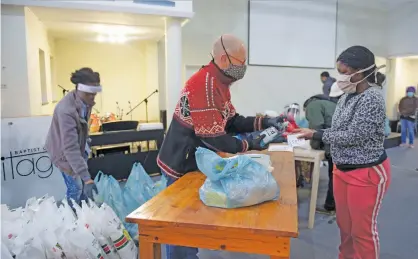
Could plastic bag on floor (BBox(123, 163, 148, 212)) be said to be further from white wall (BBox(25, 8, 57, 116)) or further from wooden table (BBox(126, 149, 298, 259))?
white wall (BBox(25, 8, 57, 116))

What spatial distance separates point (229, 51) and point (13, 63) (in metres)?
3.07

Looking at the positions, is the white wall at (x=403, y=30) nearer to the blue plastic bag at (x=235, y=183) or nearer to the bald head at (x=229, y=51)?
the bald head at (x=229, y=51)

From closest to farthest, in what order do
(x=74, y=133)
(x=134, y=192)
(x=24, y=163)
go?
(x=74, y=133) < (x=134, y=192) < (x=24, y=163)

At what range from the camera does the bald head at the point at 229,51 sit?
1438 mm

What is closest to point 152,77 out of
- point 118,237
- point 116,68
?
point 116,68

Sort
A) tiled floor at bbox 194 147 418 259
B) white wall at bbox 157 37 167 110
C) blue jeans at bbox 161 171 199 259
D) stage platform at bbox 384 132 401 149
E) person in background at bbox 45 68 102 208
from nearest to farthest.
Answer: blue jeans at bbox 161 171 199 259, person in background at bbox 45 68 102 208, tiled floor at bbox 194 147 418 259, white wall at bbox 157 37 167 110, stage platform at bbox 384 132 401 149

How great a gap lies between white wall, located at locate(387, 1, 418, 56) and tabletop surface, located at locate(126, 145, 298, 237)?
797 cm

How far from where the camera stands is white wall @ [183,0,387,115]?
5.84 metres

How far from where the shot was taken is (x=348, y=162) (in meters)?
1.64

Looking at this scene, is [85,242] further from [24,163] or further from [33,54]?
[33,54]

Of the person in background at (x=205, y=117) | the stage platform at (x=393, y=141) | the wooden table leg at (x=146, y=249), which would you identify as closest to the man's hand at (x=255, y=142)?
the person in background at (x=205, y=117)

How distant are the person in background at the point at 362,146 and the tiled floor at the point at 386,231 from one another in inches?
29.9

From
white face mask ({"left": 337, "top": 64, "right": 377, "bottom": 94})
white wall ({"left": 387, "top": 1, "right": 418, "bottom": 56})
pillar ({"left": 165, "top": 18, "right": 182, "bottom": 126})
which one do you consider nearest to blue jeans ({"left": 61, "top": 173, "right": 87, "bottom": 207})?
white face mask ({"left": 337, "top": 64, "right": 377, "bottom": 94})

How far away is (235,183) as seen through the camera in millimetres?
1124
